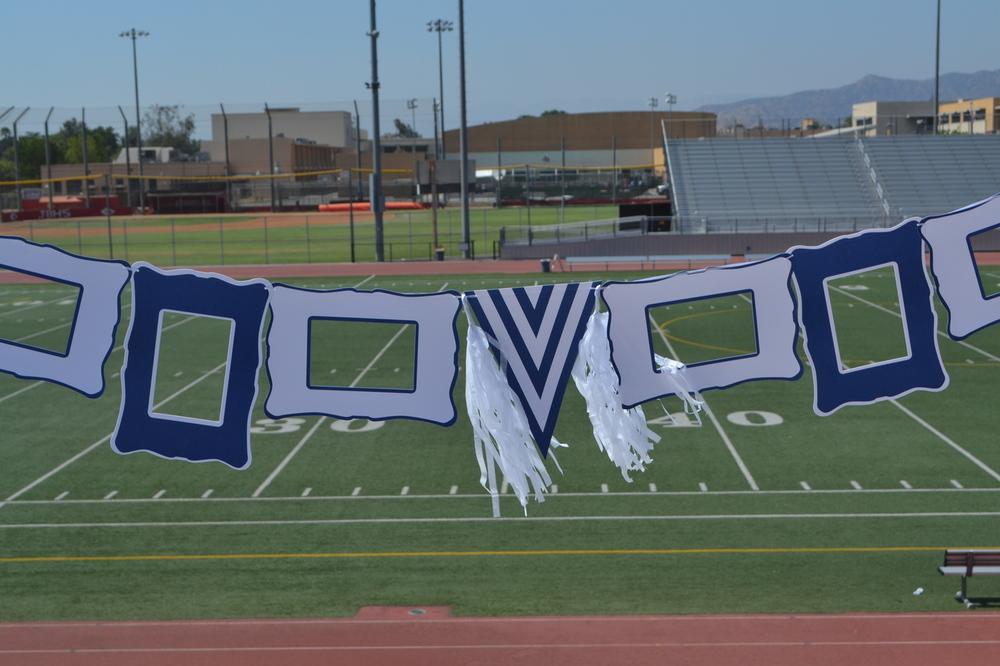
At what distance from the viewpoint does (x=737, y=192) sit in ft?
193

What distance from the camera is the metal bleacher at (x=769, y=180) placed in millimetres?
56766

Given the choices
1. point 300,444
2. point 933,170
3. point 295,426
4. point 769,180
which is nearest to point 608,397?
point 300,444

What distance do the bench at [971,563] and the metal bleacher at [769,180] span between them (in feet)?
133

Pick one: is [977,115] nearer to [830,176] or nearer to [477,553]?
[830,176]

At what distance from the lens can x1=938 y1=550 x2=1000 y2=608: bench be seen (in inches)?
471

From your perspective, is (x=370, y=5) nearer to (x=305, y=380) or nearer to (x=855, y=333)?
(x=855, y=333)

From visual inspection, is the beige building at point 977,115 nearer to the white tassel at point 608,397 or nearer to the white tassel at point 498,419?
the white tassel at point 608,397

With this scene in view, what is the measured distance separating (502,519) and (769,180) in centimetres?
4750

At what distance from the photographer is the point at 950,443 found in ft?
60.8

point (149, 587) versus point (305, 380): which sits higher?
point (305, 380)

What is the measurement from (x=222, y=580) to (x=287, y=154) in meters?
92.5

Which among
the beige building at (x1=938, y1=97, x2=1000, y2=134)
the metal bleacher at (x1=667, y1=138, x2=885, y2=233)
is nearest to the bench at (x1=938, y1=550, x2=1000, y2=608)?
the metal bleacher at (x1=667, y1=138, x2=885, y2=233)

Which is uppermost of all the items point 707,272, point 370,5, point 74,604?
point 370,5

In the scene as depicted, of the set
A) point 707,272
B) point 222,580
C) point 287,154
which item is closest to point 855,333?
point 222,580
